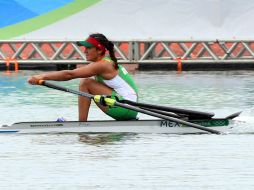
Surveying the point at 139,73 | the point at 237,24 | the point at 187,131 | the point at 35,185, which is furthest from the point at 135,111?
the point at 237,24

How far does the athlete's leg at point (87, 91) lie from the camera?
18266 mm

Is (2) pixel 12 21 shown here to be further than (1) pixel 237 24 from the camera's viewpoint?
Yes

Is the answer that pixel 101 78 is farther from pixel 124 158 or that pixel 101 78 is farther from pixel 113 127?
pixel 124 158

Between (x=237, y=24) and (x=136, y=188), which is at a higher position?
(x=237, y=24)

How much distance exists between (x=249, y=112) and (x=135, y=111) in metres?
3.97

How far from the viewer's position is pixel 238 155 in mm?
15367

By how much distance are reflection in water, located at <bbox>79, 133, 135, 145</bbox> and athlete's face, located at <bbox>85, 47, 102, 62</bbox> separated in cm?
126

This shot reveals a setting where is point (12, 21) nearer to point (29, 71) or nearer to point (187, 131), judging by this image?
point (29, 71)

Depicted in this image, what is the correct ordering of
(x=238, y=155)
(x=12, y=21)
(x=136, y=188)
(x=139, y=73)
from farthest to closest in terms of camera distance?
1. (x=12, y=21)
2. (x=139, y=73)
3. (x=238, y=155)
4. (x=136, y=188)

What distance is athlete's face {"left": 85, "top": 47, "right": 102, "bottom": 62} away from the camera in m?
18.4

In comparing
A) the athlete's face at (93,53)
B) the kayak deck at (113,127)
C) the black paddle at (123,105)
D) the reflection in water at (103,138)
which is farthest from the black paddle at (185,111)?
the athlete's face at (93,53)

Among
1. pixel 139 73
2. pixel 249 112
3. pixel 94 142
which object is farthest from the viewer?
pixel 139 73

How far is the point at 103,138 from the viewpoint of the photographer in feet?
57.0

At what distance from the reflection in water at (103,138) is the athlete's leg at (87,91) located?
0.46m
